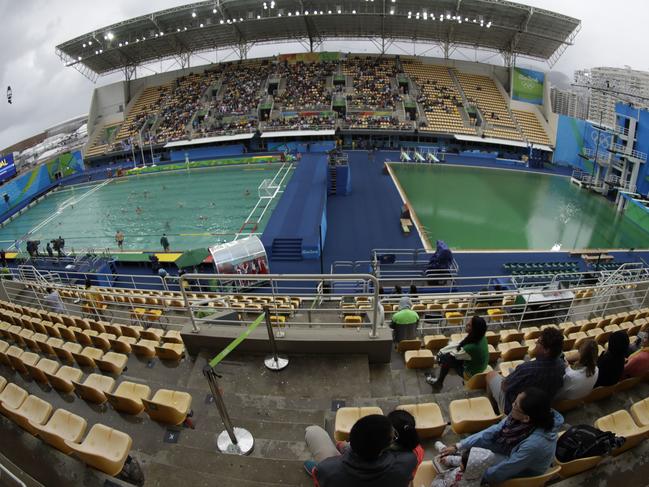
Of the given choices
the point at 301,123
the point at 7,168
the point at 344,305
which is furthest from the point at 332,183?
the point at 7,168

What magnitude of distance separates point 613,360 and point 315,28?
151ft

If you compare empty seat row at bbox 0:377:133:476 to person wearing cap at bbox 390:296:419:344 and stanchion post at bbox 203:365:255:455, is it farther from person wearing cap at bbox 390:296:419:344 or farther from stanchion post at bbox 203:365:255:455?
person wearing cap at bbox 390:296:419:344

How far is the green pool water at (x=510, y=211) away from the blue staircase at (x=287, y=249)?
7587 millimetres

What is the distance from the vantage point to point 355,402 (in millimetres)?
5297

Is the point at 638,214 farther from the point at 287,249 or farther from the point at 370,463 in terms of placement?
the point at 370,463

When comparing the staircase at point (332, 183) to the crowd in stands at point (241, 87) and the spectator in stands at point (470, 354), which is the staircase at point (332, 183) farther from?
the spectator in stands at point (470, 354)

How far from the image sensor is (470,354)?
216 inches

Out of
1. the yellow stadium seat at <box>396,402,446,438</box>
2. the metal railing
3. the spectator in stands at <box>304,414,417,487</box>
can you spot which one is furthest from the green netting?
the spectator in stands at <box>304,414,417,487</box>

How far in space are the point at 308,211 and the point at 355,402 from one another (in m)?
16.7

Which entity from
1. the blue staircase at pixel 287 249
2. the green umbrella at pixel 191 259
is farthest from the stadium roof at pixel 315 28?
the green umbrella at pixel 191 259

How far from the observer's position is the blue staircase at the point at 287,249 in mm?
18875

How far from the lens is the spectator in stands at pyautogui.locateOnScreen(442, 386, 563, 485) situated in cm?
326

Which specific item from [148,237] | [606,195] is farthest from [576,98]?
[148,237]

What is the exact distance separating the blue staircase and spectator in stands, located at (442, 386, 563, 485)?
1536 centimetres
